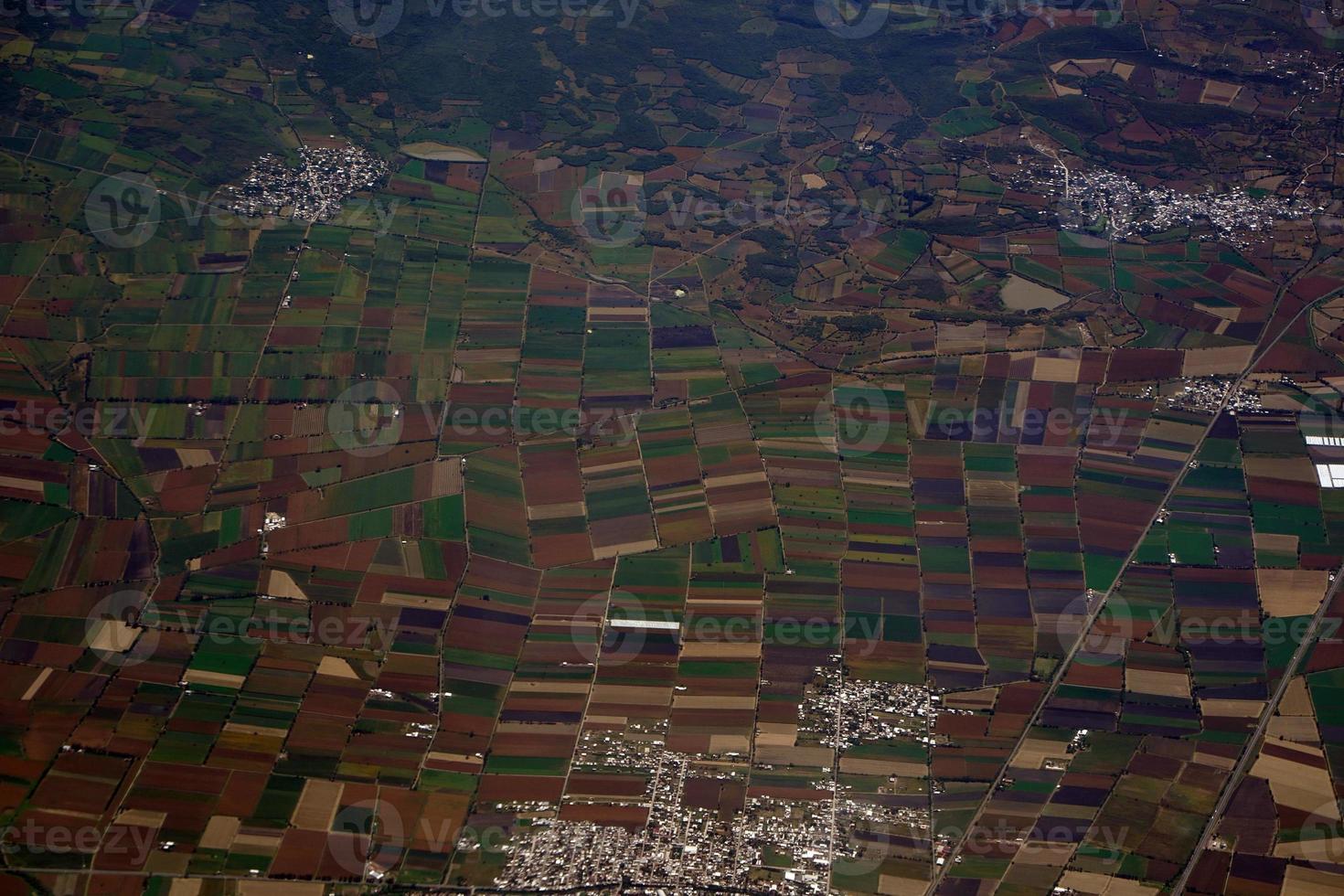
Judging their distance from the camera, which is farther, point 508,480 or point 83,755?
point 508,480

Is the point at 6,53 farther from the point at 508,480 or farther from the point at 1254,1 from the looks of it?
the point at 1254,1

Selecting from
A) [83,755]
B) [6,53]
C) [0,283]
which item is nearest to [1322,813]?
[83,755]

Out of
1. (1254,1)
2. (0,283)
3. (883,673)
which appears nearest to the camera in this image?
(883,673)

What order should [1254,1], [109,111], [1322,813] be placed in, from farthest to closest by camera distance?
[1254,1], [109,111], [1322,813]

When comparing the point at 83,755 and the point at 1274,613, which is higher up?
the point at 1274,613

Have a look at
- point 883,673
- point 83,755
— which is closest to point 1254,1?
point 883,673

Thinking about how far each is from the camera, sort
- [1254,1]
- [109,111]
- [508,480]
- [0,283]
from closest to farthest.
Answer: [508,480] → [0,283] → [109,111] → [1254,1]

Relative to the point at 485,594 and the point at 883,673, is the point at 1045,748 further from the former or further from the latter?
the point at 485,594

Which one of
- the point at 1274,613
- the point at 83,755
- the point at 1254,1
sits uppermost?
the point at 1254,1

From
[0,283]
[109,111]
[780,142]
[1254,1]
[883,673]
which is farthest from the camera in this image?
[1254,1]
